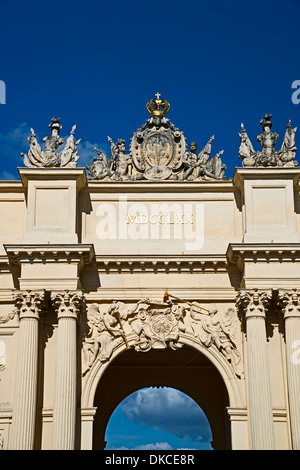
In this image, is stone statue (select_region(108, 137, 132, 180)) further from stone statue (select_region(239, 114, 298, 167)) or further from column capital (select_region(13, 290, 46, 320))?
column capital (select_region(13, 290, 46, 320))

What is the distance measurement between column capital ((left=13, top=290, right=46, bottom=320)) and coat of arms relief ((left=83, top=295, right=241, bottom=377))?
162 cm

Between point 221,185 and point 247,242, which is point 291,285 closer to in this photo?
point 247,242

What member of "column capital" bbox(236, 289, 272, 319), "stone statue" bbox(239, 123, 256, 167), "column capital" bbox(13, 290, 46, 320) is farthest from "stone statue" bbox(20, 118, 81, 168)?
"column capital" bbox(236, 289, 272, 319)

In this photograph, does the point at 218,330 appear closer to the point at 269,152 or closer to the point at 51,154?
the point at 269,152

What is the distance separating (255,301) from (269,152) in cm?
485

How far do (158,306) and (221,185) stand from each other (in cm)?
434

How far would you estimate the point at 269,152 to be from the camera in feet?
89.1

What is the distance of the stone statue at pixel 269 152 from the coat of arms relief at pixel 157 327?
15.2 ft

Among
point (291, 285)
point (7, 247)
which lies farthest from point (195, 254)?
point (7, 247)

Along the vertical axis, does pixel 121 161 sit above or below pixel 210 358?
above

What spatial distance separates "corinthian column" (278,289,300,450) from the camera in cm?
2441

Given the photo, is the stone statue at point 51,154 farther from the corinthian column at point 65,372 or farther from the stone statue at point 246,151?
the stone statue at point 246,151

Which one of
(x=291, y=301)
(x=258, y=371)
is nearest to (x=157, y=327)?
(x=258, y=371)

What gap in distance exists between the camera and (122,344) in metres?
26.1
